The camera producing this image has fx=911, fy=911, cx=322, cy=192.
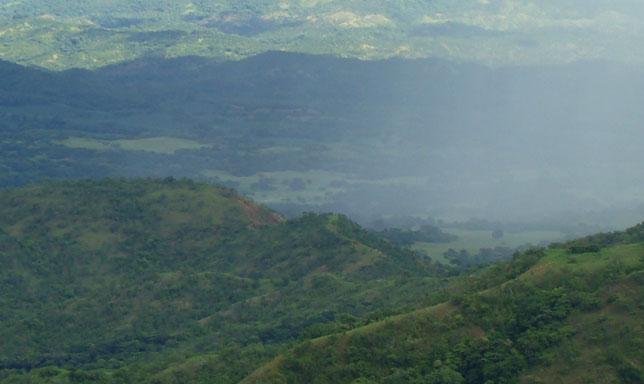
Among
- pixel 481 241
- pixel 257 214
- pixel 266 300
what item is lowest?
pixel 266 300

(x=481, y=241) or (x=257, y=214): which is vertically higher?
(x=257, y=214)

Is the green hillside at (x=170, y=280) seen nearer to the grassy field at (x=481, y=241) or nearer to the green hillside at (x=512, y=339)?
the green hillside at (x=512, y=339)

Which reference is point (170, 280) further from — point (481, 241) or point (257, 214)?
point (481, 241)

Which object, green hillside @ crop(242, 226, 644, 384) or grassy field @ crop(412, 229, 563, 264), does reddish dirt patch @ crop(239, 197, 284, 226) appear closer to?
grassy field @ crop(412, 229, 563, 264)

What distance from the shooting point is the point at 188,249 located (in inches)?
4198

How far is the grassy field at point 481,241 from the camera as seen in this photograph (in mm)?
133125

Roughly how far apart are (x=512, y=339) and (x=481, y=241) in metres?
111

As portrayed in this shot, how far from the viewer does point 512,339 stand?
4253cm

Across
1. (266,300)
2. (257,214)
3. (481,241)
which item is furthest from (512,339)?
(481,241)

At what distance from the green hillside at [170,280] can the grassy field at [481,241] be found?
1123 inches

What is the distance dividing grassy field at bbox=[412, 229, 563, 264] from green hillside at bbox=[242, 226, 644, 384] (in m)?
79.1

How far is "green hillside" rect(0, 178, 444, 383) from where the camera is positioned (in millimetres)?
66250

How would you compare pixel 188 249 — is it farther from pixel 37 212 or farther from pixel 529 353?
pixel 529 353

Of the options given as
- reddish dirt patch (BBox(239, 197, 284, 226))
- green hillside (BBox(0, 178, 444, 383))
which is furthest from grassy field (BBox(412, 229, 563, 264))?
green hillside (BBox(0, 178, 444, 383))
